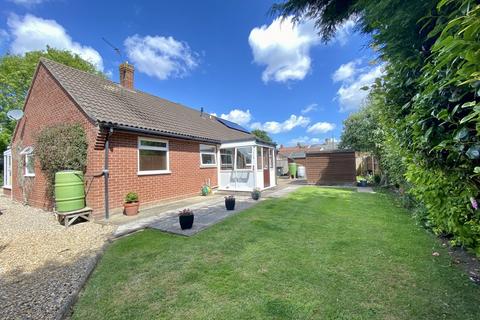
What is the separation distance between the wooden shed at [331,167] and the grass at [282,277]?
10.4 metres

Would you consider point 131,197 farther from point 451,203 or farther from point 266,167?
point 266,167

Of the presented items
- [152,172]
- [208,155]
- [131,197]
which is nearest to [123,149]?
[152,172]

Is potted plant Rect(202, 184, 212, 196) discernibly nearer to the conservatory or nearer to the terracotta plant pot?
the conservatory

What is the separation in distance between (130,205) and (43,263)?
3.05 m

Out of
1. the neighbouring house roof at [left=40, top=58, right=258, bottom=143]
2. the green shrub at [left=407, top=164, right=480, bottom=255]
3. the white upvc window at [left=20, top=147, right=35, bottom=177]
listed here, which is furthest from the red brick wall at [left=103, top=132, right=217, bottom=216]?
the green shrub at [left=407, top=164, right=480, bottom=255]

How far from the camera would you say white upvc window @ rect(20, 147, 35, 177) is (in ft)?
31.9

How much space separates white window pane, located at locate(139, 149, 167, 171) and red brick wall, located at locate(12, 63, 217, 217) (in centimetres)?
32

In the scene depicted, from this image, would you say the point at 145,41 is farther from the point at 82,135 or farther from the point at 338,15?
the point at 338,15

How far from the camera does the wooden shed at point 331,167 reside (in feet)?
49.0

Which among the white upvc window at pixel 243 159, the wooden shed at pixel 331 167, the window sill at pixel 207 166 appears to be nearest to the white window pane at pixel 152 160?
the window sill at pixel 207 166

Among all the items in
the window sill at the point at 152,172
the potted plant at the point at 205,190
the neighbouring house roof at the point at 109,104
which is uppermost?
the neighbouring house roof at the point at 109,104

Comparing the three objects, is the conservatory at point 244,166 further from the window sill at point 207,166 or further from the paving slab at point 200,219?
the paving slab at point 200,219

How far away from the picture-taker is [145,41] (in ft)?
42.7

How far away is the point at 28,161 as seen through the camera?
10141mm
